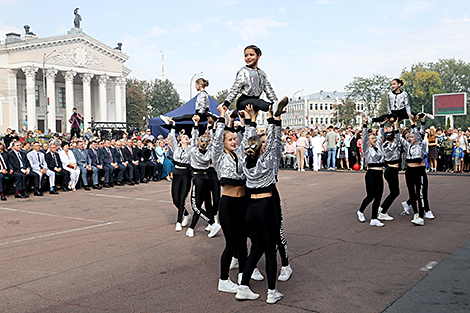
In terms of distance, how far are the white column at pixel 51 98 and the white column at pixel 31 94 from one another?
5.61 ft

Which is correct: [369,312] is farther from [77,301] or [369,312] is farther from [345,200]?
[345,200]

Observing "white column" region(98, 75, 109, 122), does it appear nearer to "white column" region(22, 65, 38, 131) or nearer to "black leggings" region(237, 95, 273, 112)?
"white column" region(22, 65, 38, 131)

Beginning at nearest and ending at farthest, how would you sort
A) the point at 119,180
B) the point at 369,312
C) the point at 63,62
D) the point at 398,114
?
the point at 369,312 → the point at 398,114 → the point at 119,180 → the point at 63,62

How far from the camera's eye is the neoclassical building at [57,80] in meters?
56.6

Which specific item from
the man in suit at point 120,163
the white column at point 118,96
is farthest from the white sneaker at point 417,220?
the white column at point 118,96

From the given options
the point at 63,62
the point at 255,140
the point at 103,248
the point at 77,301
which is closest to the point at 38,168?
the point at 103,248

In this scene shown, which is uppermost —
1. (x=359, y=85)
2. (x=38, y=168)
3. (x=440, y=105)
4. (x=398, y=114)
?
(x=359, y=85)

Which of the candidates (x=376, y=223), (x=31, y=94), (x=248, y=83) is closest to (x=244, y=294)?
(x=248, y=83)

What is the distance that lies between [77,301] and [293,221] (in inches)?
222

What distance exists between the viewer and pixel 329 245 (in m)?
7.25

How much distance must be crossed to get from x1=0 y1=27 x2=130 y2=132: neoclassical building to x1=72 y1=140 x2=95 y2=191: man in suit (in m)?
40.8

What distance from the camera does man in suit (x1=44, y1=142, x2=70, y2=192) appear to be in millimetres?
15531

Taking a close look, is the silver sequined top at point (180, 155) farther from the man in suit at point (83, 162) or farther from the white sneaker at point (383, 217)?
the man in suit at point (83, 162)

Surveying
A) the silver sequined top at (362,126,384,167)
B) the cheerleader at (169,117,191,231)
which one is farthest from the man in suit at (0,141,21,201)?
the silver sequined top at (362,126,384,167)
